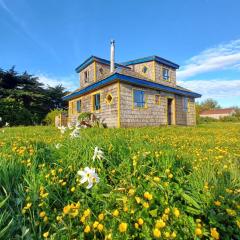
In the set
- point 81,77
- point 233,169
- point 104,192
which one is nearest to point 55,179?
point 104,192

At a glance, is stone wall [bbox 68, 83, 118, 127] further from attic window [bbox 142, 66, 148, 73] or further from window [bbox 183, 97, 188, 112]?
window [bbox 183, 97, 188, 112]

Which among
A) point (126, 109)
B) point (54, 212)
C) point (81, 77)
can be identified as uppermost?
point (81, 77)

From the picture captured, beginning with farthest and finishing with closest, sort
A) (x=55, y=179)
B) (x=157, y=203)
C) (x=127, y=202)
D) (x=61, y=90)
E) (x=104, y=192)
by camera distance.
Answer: (x=61, y=90), (x=55, y=179), (x=104, y=192), (x=157, y=203), (x=127, y=202)

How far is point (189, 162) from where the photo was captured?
2.77m

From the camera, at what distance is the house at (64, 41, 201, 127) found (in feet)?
43.0

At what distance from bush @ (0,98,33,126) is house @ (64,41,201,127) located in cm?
555

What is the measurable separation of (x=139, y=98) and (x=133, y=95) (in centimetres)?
78

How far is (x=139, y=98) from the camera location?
1430 cm

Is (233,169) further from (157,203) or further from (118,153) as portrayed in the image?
(118,153)

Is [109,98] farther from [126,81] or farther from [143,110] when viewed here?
[143,110]

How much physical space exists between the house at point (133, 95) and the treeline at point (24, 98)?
5.73 m

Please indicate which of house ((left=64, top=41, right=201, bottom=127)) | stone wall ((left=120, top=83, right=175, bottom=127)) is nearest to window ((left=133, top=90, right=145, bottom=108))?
house ((left=64, top=41, right=201, bottom=127))

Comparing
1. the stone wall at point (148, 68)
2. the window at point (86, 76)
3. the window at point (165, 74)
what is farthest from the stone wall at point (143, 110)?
the window at point (86, 76)

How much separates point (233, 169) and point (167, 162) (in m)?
0.74
